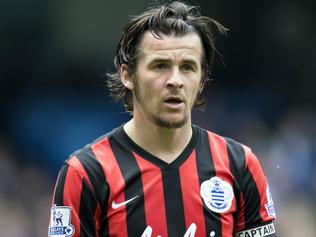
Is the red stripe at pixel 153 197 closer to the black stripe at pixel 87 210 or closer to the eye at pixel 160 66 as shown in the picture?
the black stripe at pixel 87 210

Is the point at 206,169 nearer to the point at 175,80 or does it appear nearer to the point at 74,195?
the point at 175,80

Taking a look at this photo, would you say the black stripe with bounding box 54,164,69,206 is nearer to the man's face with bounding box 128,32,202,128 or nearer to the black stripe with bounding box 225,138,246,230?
the man's face with bounding box 128,32,202,128

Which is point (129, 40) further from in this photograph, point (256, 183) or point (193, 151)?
point (256, 183)

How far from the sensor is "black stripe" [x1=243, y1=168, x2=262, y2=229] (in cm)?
413

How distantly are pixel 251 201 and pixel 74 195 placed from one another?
0.84 m

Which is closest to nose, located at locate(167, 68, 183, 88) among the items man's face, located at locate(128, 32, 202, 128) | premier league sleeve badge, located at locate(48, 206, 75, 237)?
man's face, located at locate(128, 32, 202, 128)

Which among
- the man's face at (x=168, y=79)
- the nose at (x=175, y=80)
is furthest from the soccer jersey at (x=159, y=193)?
the nose at (x=175, y=80)

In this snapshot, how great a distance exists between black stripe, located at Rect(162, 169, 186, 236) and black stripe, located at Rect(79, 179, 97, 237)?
341mm

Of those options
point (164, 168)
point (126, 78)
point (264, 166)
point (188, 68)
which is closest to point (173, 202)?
point (164, 168)

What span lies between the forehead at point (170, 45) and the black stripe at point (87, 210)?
71cm

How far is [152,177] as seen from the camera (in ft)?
13.3

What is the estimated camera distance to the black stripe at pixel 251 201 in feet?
13.5

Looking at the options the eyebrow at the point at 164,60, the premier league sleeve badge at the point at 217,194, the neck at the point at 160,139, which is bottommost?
the premier league sleeve badge at the point at 217,194

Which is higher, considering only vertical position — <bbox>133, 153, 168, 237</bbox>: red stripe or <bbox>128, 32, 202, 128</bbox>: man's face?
<bbox>128, 32, 202, 128</bbox>: man's face
